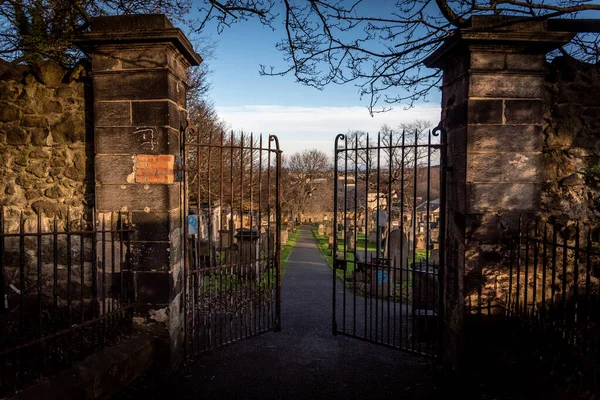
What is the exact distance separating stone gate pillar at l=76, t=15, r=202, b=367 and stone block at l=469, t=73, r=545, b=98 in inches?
119

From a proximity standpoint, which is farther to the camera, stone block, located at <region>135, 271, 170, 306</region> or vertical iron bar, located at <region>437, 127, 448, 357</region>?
vertical iron bar, located at <region>437, 127, 448, 357</region>

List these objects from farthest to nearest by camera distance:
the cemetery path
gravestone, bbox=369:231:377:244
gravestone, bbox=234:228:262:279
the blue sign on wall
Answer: gravestone, bbox=369:231:377:244, gravestone, bbox=234:228:262:279, the blue sign on wall, the cemetery path

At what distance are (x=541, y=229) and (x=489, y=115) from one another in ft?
4.22

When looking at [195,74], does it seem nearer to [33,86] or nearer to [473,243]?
[33,86]

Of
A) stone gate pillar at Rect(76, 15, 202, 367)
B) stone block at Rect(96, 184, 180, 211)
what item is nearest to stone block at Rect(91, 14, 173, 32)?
stone gate pillar at Rect(76, 15, 202, 367)

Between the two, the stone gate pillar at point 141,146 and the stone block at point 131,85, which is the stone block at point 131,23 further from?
the stone block at point 131,85

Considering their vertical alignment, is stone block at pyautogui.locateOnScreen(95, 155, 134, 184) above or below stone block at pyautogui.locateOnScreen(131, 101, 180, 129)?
below

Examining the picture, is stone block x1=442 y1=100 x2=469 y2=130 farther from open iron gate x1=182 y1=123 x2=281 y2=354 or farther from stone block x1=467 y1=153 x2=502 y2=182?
open iron gate x1=182 y1=123 x2=281 y2=354

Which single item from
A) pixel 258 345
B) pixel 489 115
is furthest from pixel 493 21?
pixel 258 345

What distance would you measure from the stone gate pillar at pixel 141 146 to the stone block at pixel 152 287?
1cm

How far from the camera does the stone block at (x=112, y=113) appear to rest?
13.1ft

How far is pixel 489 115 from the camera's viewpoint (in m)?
3.91

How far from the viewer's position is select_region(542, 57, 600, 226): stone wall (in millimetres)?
4020

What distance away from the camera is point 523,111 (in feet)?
12.9
